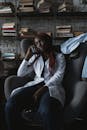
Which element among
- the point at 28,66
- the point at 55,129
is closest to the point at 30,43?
the point at 28,66

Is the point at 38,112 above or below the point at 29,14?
below

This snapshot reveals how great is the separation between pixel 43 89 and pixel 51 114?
325 millimetres

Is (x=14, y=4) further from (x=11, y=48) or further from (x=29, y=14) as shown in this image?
(x=11, y=48)

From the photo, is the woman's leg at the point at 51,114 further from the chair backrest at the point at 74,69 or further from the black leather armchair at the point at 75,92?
the chair backrest at the point at 74,69

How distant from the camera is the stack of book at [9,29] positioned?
13.0 ft

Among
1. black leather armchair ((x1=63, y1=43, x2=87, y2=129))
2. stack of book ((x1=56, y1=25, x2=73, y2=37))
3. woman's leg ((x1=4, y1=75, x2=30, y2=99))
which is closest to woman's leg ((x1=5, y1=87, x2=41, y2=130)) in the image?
woman's leg ((x1=4, y1=75, x2=30, y2=99))

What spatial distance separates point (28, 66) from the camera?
9.70 feet

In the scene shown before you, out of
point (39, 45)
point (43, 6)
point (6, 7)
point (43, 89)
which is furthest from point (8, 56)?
point (43, 89)

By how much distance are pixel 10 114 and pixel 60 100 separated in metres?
0.47

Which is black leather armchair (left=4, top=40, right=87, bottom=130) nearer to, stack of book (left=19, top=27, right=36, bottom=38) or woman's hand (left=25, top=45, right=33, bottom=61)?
woman's hand (left=25, top=45, right=33, bottom=61)

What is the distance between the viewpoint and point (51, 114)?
7.89 feet

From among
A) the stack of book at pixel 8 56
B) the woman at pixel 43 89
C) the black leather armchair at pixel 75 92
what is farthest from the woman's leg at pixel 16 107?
the stack of book at pixel 8 56

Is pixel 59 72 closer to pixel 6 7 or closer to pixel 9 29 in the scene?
pixel 9 29

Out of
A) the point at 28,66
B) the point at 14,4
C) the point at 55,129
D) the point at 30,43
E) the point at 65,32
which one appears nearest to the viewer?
the point at 55,129
